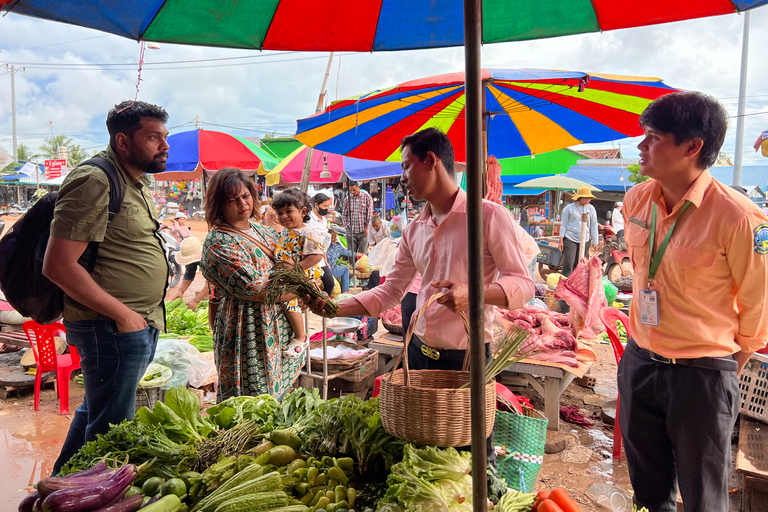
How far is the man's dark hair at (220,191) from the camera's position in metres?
2.95

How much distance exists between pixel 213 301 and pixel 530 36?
2535 mm

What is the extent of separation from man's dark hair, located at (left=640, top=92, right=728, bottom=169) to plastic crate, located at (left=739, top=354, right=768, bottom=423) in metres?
1.99

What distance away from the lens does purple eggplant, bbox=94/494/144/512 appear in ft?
5.07

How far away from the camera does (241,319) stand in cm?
292

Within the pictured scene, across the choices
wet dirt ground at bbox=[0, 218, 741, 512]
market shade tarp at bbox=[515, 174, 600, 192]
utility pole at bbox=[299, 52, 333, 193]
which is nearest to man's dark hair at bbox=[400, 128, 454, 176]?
wet dirt ground at bbox=[0, 218, 741, 512]

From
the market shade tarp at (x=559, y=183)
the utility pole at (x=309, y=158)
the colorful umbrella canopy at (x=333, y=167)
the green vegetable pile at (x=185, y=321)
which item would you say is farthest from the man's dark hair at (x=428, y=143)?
the market shade tarp at (x=559, y=183)

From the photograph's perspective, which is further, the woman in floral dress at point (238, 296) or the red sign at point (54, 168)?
the red sign at point (54, 168)

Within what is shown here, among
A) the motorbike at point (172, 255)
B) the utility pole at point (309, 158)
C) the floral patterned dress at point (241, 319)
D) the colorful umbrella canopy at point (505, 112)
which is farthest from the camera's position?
the motorbike at point (172, 255)

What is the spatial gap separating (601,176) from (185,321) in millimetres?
22751

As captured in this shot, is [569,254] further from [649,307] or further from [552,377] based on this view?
[649,307]

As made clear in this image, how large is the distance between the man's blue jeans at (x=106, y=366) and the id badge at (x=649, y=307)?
2.46 metres

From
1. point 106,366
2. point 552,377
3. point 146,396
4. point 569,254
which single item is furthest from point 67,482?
point 569,254

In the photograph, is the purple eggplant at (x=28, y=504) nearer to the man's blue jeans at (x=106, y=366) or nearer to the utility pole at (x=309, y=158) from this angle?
the man's blue jeans at (x=106, y=366)

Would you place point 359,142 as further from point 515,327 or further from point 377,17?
point 515,327
